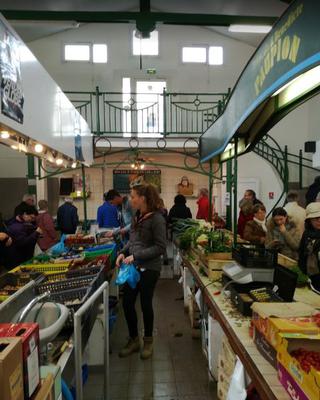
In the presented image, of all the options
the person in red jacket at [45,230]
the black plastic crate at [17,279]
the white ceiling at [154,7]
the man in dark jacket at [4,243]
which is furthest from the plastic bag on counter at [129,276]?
the white ceiling at [154,7]

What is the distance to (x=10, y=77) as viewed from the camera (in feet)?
6.56

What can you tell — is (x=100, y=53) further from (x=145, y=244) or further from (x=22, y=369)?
(x=22, y=369)

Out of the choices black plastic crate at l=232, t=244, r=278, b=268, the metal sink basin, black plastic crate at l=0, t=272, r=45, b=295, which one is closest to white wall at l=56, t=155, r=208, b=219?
black plastic crate at l=0, t=272, r=45, b=295

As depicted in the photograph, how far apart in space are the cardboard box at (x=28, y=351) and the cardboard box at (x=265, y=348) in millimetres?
975

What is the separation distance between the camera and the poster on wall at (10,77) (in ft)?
6.17

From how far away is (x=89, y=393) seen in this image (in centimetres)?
262

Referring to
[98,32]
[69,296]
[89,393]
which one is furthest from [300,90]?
[98,32]

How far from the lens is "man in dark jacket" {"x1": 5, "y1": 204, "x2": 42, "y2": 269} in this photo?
3822mm

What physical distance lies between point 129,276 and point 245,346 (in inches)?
58.0

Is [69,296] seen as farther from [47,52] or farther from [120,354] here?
[47,52]

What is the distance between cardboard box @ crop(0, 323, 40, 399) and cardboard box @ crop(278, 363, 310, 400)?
3.00ft

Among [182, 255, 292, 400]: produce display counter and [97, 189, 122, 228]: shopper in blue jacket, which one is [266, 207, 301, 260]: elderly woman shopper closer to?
[182, 255, 292, 400]: produce display counter

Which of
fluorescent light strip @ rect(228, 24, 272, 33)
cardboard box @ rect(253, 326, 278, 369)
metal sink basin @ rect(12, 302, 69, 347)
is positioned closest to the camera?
cardboard box @ rect(253, 326, 278, 369)

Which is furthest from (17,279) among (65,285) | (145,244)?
(145,244)
